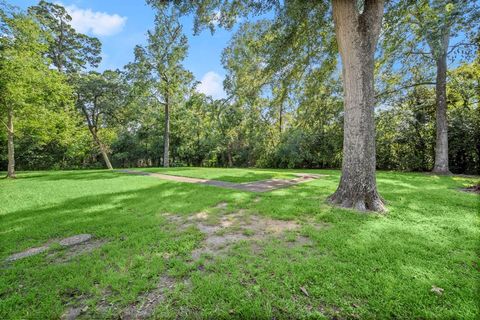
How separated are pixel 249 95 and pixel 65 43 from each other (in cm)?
2113

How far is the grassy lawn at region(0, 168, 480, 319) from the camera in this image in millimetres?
1731

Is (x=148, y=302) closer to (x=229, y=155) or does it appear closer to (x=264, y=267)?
(x=264, y=267)

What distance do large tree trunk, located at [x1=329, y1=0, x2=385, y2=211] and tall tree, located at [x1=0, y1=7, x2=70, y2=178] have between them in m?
13.9

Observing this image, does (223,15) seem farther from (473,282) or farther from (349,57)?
(473,282)

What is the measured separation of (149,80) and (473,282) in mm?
18919

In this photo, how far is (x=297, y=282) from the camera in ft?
6.65

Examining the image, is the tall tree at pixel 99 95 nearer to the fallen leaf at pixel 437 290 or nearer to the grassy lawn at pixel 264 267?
the grassy lawn at pixel 264 267

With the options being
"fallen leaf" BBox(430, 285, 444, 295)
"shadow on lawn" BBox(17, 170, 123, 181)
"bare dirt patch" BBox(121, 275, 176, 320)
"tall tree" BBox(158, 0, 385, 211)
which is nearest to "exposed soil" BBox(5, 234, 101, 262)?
"bare dirt patch" BBox(121, 275, 176, 320)

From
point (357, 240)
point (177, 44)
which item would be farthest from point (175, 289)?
point (177, 44)

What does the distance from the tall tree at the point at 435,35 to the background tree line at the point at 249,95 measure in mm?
46

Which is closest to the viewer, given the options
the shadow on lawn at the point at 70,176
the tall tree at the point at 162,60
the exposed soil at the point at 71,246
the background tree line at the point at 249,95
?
the exposed soil at the point at 71,246

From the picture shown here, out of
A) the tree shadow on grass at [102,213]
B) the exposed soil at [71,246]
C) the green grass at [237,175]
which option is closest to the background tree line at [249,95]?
the green grass at [237,175]

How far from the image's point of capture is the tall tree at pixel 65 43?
58.1 feet

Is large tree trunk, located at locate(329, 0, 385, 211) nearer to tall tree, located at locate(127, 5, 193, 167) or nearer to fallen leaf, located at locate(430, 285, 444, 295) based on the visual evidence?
fallen leaf, located at locate(430, 285, 444, 295)
